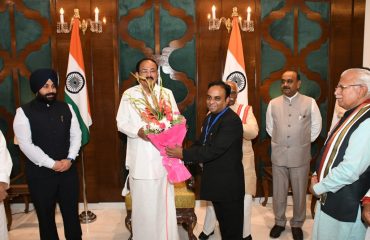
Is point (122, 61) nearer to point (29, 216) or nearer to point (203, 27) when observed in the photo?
point (203, 27)

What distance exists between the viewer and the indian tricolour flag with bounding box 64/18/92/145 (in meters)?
4.30

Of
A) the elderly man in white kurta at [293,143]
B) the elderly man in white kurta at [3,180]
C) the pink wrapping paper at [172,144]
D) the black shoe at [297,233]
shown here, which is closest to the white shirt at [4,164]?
the elderly man in white kurta at [3,180]

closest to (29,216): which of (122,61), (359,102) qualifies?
(122,61)

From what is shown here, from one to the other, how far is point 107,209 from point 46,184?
1895mm

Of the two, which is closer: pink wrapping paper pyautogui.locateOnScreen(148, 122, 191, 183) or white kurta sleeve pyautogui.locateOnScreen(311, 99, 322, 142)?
pink wrapping paper pyautogui.locateOnScreen(148, 122, 191, 183)

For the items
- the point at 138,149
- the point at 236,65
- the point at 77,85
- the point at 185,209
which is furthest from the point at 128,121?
the point at 236,65

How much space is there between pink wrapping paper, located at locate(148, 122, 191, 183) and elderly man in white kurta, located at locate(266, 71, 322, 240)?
4.35 ft

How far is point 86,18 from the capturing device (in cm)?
460

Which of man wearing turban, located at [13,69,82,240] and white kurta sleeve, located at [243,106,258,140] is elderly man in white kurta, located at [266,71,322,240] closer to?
white kurta sleeve, located at [243,106,258,140]

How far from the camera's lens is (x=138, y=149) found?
2.99 m

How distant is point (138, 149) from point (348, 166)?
1634mm

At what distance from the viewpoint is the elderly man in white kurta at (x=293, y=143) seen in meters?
3.70

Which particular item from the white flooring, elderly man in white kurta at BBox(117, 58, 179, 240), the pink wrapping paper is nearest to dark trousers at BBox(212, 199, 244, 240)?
the pink wrapping paper

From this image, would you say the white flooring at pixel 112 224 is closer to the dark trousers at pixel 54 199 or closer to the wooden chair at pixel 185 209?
the wooden chair at pixel 185 209
